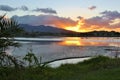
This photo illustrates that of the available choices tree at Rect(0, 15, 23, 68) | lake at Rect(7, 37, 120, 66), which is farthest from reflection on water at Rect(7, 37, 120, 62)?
tree at Rect(0, 15, 23, 68)

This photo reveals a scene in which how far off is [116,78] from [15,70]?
3712 mm

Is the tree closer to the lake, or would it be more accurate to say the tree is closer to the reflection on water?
the lake

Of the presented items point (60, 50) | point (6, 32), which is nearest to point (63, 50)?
point (60, 50)

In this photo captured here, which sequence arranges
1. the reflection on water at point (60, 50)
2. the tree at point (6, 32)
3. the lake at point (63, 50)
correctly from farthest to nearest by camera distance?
the reflection on water at point (60, 50) < the lake at point (63, 50) < the tree at point (6, 32)

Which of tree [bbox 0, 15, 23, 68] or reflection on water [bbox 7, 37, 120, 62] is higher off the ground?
tree [bbox 0, 15, 23, 68]

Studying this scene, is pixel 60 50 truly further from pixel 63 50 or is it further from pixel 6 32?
pixel 6 32

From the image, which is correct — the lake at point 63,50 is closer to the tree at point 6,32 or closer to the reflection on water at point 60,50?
the reflection on water at point 60,50

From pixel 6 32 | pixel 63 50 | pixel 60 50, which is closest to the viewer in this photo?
pixel 6 32

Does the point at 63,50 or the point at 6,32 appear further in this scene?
the point at 63,50

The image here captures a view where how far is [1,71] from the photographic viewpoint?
9820 mm

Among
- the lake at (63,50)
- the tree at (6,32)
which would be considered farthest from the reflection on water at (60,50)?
the tree at (6,32)

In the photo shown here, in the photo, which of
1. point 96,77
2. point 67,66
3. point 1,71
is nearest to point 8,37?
point 1,71

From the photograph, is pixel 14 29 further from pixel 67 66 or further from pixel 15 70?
pixel 67 66

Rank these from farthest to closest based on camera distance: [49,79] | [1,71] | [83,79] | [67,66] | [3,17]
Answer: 1. [67,66]
2. [49,79]
3. [83,79]
4. [1,71]
5. [3,17]
